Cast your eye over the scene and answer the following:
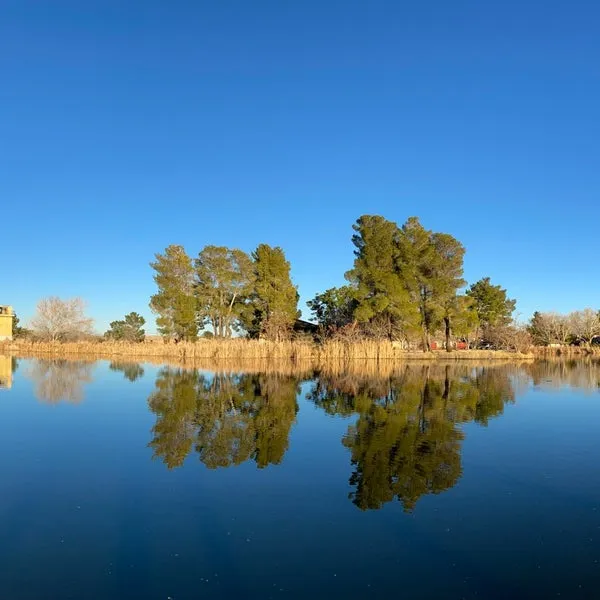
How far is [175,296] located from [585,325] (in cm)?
6193

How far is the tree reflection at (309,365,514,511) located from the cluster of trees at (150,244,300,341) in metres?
24.3

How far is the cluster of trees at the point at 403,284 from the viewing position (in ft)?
147

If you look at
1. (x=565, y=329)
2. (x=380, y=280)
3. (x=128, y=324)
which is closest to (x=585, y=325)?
(x=565, y=329)

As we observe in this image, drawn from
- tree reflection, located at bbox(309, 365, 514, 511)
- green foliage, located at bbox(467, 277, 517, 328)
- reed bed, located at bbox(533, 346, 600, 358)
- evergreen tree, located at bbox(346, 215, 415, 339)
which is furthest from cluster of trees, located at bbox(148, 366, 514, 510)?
reed bed, located at bbox(533, 346, 600, 358)

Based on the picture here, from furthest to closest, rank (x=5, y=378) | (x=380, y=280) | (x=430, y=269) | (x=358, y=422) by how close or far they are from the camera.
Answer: (x=430, y=269) → (x=380, y=280) → (x=5, y=378) → (x=358, y=422)

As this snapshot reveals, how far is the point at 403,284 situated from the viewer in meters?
46.5

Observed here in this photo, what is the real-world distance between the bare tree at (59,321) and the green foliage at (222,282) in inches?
877

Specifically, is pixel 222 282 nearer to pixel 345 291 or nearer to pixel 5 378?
pixel 345 291

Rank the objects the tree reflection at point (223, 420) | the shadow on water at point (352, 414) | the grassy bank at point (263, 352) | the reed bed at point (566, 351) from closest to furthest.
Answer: the shadow on water at point (352, 414) < the tree reflection at point (223, 420) < the grassy bank at point (263, 352) < the reed bed at point (566, 351)

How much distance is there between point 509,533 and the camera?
252 inches

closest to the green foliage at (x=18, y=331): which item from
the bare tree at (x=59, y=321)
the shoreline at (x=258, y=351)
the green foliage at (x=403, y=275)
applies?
the bare tree at (x=59, y=321)

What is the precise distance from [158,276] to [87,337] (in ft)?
67.5

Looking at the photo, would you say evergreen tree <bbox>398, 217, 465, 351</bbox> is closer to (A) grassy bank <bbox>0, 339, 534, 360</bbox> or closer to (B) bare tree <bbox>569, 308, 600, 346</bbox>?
(A) grassy bank <bbox>0, 339, 534, 360</bbox>

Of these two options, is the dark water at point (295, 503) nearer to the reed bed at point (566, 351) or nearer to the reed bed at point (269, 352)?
the reed bed at point (269, 352)
